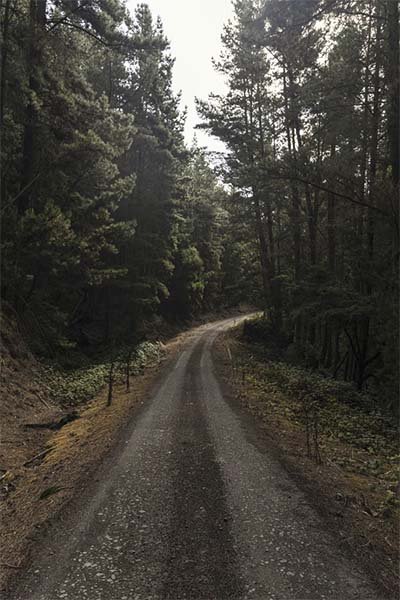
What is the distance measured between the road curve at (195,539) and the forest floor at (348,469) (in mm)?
303

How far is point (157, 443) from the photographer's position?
360 inches

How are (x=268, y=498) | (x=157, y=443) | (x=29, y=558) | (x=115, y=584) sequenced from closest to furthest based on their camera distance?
(x=115, y=584)
(x=29, y=558)
(x=268, y=498)
(x=157, y=443)

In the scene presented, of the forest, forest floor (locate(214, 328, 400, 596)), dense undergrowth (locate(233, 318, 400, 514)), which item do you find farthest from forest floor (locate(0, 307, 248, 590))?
dense undergrowth (locate(233, 318, 400, 514))

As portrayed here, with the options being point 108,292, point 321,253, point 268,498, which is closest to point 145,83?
point 108,292

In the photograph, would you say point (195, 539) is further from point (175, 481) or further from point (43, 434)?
point (43, 434)

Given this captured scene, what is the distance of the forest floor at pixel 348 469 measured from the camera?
16.8 feet

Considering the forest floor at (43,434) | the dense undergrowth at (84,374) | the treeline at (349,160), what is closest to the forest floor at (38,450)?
the forest floor at (43,434)

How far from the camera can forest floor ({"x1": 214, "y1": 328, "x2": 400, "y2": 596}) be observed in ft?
16.8

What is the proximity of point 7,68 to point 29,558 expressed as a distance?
14.0 m

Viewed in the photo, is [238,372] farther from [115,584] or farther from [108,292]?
[115,584]

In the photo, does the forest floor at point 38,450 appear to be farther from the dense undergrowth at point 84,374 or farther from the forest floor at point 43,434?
the dense undergrowth at point 84,374

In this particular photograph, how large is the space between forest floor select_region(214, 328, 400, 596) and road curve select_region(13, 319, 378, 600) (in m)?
0.30

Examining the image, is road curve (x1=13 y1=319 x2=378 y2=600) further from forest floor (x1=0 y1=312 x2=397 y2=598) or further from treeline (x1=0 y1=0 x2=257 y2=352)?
treeline (x1=0 y1=0 x2=257 y2=352)

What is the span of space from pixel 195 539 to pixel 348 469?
13.4 ft
